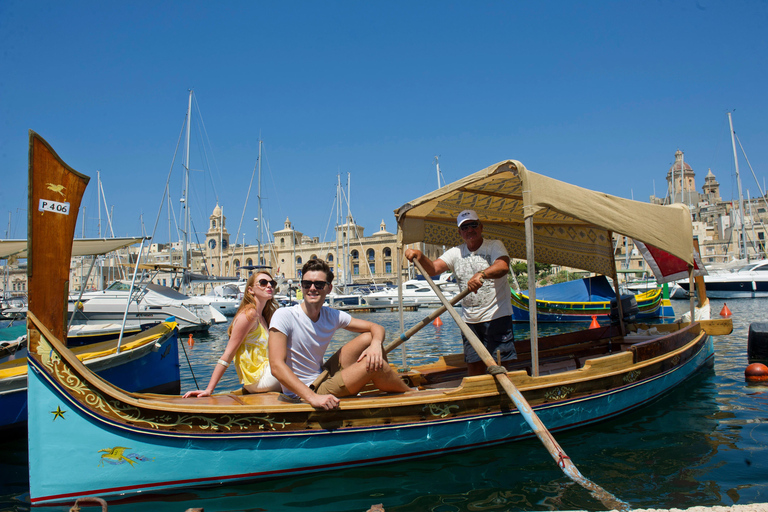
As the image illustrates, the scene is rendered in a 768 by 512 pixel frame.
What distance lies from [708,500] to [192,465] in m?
3.73

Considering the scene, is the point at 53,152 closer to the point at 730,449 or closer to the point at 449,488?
the point at 449,488

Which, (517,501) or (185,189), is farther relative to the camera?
(185,189)

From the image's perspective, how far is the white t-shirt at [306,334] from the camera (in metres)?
3.76

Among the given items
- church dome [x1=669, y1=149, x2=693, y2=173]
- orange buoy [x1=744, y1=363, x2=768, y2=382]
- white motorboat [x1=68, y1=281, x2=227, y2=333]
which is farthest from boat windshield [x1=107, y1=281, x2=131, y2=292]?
church dome [x1=669, y1=149, x2=693, y2=173]

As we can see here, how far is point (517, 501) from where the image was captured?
365 cm

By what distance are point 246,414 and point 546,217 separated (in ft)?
16.5

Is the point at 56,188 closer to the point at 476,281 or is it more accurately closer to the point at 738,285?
the point at 476,281

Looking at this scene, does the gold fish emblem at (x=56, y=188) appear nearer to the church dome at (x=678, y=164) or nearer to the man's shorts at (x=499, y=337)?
the man's shorts at (x=499, y=337)

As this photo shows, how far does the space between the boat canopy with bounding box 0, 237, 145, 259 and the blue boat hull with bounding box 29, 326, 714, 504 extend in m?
4.56

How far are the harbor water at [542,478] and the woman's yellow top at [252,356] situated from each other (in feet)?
3.23

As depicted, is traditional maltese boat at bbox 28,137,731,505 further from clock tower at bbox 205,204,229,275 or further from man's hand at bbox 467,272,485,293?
clock tower at bbox 205,204,229,275

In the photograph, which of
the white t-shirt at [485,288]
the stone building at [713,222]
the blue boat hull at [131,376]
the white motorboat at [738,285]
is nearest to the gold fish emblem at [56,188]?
the blue boat hull at [131,376]

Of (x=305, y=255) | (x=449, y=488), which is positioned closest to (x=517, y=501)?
(x=449, y=488)

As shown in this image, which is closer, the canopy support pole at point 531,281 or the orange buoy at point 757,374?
the canopy support pole at point 531,281
